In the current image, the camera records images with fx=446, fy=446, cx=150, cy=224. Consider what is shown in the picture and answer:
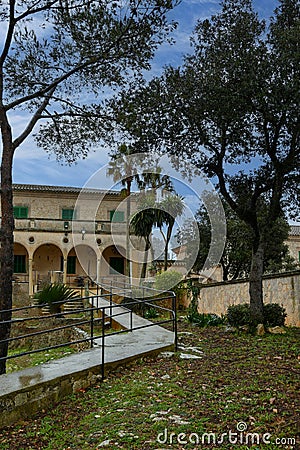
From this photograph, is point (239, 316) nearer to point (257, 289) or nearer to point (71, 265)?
point (257, 289)

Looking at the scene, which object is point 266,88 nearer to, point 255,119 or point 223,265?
point 255,119

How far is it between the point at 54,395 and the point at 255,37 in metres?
8.26

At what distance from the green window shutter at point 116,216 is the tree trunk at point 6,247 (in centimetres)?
2068

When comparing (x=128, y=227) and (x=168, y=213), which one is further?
(x=128, y=227)

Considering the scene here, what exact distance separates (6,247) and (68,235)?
1966 cm

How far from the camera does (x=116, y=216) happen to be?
96.3 feet

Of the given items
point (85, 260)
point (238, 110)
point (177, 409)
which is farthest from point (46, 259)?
point (177, 409)

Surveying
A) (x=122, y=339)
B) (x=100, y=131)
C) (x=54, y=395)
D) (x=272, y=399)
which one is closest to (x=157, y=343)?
(x=122, y=339)

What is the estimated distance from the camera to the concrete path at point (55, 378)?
16.9 ft

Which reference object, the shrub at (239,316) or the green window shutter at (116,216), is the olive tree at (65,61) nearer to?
the shrub at (239,316)

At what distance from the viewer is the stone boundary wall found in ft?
35.1

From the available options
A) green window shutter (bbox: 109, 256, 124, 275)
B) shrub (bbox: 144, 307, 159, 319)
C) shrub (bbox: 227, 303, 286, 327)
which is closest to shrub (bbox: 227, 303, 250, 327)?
shrub (bbox: 227, 303, 286, 327)

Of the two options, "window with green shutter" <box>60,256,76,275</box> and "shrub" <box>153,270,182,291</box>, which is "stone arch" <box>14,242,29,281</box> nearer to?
"window with green shutter" <box>60,256,76,275</box>

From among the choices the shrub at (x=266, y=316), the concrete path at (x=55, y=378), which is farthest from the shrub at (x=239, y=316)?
the concrete path at (x=55, y=378)
